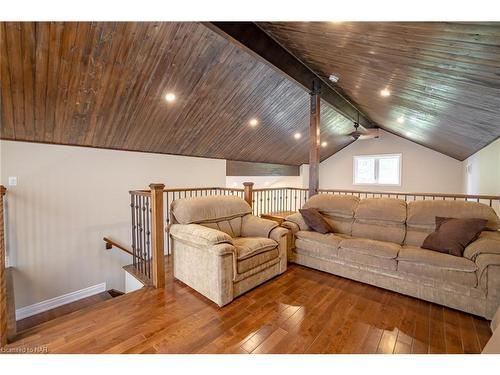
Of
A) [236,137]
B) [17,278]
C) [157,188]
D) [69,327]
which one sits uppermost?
[236,137]

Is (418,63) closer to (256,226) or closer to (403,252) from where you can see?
(403,252)

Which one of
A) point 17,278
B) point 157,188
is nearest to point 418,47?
point 157,188

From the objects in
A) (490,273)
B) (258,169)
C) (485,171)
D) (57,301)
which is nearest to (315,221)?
(490,273)

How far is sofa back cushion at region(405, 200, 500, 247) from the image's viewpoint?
2659 millimetres

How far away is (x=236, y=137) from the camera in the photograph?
5684 millimetres

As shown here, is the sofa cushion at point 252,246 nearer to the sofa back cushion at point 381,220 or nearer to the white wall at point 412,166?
the sofa back cushion at point 381,220

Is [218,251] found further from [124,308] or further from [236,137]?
[236,137]

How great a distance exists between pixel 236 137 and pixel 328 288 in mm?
4015

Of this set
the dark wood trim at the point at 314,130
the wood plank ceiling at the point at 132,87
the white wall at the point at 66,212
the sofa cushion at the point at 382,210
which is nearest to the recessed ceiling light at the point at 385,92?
the dark wood trim at the point at 314,130

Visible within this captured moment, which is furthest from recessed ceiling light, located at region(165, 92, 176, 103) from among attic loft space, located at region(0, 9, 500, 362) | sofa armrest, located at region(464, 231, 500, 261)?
sofa armrest, located at region(464, 231, 500, 261)

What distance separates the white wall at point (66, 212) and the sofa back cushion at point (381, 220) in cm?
400

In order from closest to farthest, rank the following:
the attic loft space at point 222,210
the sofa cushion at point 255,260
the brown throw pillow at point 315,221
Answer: the attic loft space at point 222,210 → the sofa cushion at point 255,260 → the brown throw pillow at point 315,221

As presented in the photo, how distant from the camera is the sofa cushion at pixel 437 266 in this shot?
2182mm
